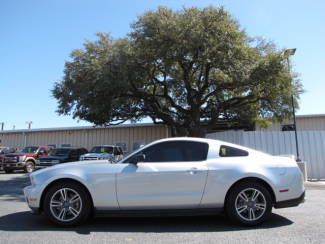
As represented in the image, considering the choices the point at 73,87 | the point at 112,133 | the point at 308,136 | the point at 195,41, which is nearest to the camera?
the point at 195,41

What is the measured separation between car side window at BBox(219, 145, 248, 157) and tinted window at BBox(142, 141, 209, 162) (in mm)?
296

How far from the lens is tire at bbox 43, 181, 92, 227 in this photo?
21.9ft

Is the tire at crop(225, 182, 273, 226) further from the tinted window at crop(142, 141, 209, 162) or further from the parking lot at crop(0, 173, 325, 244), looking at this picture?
the tinted window at crop(142, 141, 209, 162)

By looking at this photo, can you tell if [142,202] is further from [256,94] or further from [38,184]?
[256,94]

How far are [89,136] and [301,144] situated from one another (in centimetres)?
2166

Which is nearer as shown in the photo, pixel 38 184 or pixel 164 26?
pixel 38 184

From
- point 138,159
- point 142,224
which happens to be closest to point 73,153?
point 142,224

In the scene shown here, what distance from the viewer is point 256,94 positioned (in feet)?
66.8

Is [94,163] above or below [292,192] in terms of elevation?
above

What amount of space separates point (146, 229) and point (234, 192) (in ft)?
5.76

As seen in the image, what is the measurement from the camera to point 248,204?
670 centimetres

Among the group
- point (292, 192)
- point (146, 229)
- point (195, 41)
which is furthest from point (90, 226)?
point (195, 41)

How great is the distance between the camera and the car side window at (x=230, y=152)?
6957 mm

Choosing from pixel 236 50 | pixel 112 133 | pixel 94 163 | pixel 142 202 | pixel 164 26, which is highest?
pixel 164 26
